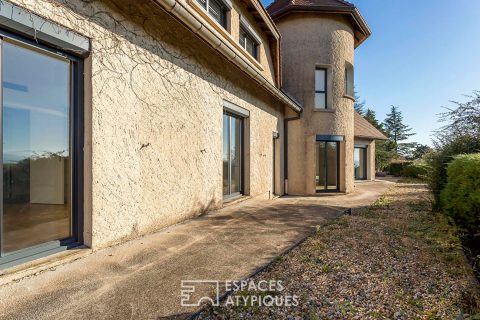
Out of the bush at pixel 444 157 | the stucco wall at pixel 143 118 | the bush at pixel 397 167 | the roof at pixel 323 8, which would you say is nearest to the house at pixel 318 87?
the roof at pixel 323 8

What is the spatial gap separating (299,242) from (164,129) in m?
3.16

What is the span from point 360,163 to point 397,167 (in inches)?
406

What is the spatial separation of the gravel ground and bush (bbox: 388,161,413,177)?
83.8ft

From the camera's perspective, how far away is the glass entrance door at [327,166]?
1296cm

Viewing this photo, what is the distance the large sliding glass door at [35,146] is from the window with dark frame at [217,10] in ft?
15.4

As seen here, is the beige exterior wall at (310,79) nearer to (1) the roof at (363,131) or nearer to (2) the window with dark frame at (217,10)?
(2) the window with dark frame at (217,10)

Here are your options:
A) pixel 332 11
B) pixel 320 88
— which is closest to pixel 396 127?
pixel 320 88

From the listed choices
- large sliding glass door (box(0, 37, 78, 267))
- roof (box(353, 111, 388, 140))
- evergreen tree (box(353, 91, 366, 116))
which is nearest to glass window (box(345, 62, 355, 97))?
roof (box(353, 111, 388, 140))

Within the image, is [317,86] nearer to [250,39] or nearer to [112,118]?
[250,39]

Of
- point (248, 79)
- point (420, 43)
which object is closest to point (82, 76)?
point (248, 79)

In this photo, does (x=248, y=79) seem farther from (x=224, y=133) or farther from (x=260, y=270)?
(x=260, y=270)

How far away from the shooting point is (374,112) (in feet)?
190

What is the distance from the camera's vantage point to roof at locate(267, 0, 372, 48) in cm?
1198

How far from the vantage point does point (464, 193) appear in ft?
17.3
